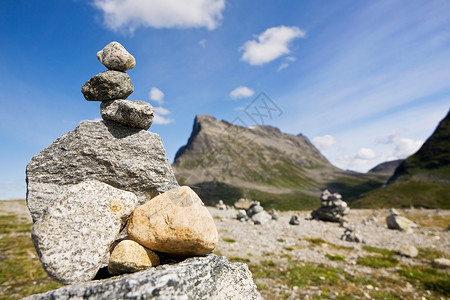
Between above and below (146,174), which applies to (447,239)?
below

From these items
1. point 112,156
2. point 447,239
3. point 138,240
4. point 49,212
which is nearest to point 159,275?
point 138,240

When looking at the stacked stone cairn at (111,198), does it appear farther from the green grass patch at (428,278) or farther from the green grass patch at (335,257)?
the green grass patch at (335,257)

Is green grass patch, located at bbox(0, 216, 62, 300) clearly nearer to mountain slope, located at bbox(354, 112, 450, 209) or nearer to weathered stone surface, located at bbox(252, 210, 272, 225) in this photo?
weathered stone surface, located at bbox(252, 210, 272, 225)

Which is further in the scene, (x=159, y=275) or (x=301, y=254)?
(x=301, y=254)

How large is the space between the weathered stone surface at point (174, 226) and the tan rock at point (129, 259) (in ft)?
0.65

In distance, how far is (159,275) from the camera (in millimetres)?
4340

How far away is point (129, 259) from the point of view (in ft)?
17.2

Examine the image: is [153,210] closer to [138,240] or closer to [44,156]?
[138,240]

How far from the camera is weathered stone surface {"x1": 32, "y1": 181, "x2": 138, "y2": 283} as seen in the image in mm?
4957

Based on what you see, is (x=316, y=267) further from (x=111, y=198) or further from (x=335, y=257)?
(x=111, y=198)

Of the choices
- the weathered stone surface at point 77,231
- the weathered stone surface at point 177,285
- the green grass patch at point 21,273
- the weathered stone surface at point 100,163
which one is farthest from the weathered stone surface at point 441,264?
the green grass patch at point 21,273

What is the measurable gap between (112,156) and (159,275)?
3648 millimetres

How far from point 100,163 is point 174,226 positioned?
9.36ft

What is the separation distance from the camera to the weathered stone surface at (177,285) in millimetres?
4039
